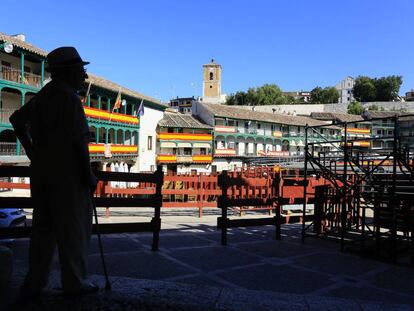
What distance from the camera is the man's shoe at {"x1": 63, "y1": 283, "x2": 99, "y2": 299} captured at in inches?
122

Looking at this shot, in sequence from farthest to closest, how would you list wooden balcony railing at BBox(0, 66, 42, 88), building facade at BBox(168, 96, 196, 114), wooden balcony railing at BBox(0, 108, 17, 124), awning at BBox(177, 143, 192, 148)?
building facade at BBox(168, 96, 196, 114) → awning at BBox(177, 143, 192, 148) → wooden balcony railing at BBox(0, 66, 42, 88) → wooden balcony railing at BBox(0, 108, 17, 124)

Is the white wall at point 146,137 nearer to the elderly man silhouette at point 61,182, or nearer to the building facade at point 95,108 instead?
the building facade at point 95,108

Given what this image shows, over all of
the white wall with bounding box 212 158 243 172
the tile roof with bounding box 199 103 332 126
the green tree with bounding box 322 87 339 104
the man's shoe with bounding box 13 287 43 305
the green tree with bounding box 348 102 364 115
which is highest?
the green tree with bounding box 322 87 339 104

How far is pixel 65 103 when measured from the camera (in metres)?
3.15

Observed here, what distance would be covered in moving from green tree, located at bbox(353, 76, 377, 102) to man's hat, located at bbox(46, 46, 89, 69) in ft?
404

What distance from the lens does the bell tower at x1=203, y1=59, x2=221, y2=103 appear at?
327 ft

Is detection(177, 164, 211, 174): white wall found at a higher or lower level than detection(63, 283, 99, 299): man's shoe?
higher

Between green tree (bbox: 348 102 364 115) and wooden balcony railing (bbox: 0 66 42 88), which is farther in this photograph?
green tree (bbox: 348 102 364 115)

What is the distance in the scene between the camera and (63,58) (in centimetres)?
330

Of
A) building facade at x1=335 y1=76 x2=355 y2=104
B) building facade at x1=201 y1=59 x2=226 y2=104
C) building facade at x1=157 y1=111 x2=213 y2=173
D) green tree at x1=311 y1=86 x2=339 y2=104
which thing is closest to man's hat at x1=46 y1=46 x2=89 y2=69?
building facade at x1=157 y1=111 x2=213 y2=173

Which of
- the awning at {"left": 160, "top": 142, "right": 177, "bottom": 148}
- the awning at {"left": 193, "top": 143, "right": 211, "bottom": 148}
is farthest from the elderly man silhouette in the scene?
the awning at {"left": 193, "top": 143, "right": 211, "bottom": 148}

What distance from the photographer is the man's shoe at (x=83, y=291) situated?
3.10 metres

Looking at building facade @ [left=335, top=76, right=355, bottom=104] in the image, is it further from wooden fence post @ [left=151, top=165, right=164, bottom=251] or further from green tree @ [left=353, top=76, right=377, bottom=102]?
wooden fence post @ [left=151, top=165, right=164, bottom=251]

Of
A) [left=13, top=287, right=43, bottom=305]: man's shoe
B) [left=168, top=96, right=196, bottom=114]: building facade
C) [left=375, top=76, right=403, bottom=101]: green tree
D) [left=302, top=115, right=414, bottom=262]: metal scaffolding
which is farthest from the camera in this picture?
[left=168, top=96, right=196, bottom=114]: building facade
